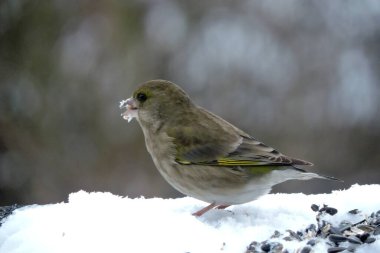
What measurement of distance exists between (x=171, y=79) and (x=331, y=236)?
4658mm

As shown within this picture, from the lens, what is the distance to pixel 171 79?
28.7 feet

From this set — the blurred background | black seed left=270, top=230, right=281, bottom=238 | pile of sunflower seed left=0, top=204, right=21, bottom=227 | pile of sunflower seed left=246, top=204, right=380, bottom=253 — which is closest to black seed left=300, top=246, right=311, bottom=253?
pile of sunflower seed left=246, top=204, right=380, bottom=253

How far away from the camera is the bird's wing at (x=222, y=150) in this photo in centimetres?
507

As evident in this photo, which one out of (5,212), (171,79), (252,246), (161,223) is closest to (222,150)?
(161,223)

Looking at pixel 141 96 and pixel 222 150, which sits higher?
pixel 141 96

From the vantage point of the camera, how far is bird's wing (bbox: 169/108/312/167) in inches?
199

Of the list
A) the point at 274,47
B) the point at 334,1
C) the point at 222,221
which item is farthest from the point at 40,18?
the point at 222,221

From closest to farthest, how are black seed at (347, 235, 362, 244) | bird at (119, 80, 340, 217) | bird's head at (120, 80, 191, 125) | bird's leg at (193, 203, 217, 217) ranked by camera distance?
black seed at (347, 235, 362, 244) → bird's leg at (193, 203, 217, 217) → bird at (119, 80, 340, 217) → bird's head at (120, 80, 191, 125)

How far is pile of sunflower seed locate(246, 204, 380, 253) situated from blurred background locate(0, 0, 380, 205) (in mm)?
4043

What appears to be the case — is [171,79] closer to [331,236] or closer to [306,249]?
[331,236]

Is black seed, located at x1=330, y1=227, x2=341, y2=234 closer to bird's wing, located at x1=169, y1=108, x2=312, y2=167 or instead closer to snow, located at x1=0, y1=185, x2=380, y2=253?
snow, located at x1=0, y1=185, x2=380, y2=253

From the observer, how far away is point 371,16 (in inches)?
360

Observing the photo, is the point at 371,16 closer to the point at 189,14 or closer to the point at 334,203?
the point at 189,14

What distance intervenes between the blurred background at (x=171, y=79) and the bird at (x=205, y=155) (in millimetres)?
3240
